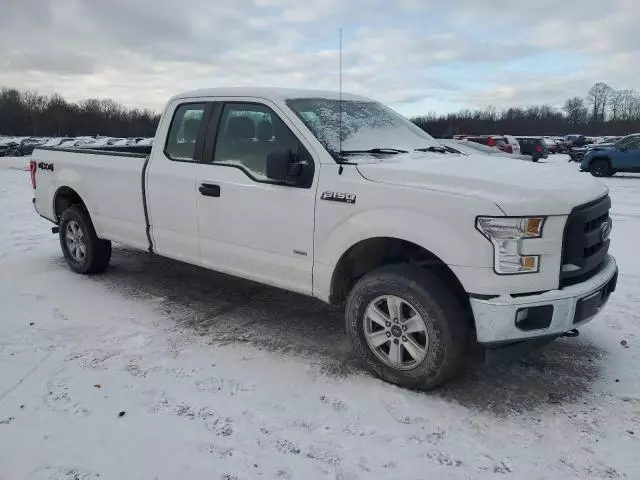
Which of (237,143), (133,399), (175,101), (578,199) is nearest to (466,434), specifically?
(578,199)

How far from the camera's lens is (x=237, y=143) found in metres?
4.48

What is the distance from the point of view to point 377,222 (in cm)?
351

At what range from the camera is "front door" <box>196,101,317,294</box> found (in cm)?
398

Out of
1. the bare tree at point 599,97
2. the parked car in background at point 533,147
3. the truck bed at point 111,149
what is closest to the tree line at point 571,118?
the bare tree at point 599,97

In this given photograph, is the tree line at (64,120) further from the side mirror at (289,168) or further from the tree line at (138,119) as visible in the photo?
the side mirror at (289,168)

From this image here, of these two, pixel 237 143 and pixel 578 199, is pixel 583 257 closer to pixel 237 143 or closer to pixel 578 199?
pixel 578 199

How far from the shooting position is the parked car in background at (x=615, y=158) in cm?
2023

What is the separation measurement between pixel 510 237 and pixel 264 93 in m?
2.32

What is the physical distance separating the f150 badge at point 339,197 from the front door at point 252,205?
114mm

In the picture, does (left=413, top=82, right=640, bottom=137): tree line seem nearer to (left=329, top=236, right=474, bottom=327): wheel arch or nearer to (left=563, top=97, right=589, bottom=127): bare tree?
(left=563, top=97, right=589, bottom=127): bare tree

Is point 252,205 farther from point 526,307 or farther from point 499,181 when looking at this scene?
point 526,307

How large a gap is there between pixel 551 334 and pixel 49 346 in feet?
11.8

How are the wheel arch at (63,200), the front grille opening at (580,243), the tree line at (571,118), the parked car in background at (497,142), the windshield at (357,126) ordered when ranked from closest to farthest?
1. the front grille opening at (580,243)
2. the windshield at (357,126)
3. the wheel arch at (63,200)
4. the parked car in background at (497,142)
5. the tree line at (571,118)

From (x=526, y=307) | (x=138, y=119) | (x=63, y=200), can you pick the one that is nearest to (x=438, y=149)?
(x=526, y=307)
